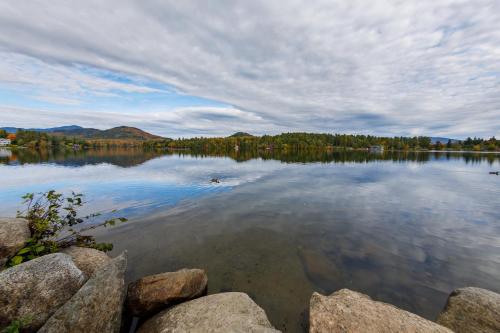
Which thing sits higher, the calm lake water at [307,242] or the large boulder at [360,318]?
the large boulder at [360,318]

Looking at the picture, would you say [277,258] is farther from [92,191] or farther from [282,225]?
[92,191]

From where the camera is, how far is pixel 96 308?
582cm

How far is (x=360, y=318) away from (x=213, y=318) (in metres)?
4.31

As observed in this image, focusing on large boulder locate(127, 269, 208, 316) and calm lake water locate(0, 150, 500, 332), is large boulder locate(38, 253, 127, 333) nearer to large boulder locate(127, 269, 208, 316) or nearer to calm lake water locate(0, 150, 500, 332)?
large boulder locate(127, 269, 208, 316)

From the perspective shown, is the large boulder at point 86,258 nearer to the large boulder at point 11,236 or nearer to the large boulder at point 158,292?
the large boulder at point 11,236

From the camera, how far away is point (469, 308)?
22.6ft

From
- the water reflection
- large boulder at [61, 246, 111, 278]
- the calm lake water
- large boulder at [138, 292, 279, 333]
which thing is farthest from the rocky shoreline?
the water reflection

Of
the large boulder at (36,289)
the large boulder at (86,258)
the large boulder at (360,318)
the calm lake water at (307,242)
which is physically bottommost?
the calm lake water at (307,242)

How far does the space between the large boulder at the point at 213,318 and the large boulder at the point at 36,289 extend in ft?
8.45

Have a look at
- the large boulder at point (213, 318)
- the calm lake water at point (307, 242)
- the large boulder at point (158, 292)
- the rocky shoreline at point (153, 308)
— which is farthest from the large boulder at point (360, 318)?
the large boulder at point (158, 292)

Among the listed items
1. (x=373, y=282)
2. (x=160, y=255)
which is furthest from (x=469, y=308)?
(x=160, y=255)

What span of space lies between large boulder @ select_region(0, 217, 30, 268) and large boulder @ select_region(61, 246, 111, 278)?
1.58 meters

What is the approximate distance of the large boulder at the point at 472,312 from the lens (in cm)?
648

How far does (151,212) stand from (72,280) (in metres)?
14.0
